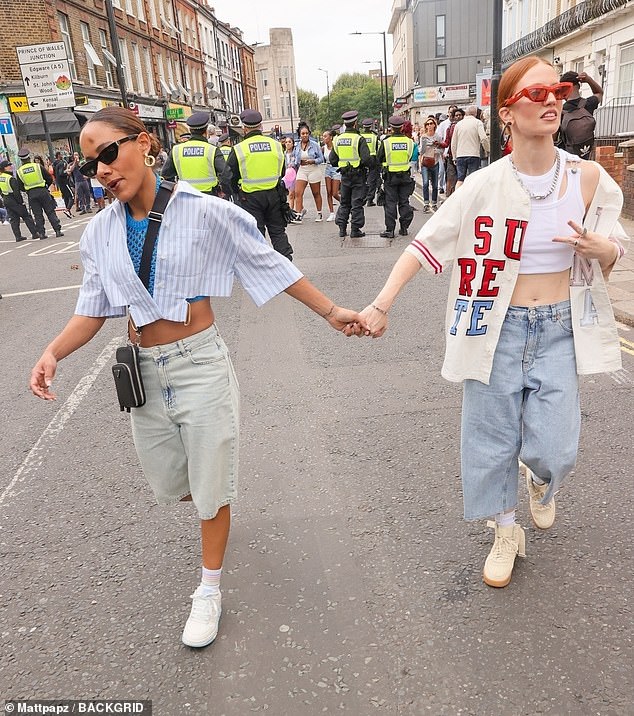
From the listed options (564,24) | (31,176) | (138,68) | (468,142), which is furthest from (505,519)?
(138,68)

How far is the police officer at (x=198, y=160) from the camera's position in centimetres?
876

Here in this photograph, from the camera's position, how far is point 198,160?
8875mm

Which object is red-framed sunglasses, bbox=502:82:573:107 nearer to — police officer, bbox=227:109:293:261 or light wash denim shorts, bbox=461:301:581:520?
light wash denim shorts, bbox=461:301:581:520

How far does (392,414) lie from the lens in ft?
14.5

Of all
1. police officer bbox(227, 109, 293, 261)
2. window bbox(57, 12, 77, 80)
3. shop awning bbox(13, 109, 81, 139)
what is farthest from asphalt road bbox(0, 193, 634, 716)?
window bbox(57, 12, 77, 80)

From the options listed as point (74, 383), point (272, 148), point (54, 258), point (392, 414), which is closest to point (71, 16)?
point (54, 258)

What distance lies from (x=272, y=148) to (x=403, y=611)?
7.05 metres

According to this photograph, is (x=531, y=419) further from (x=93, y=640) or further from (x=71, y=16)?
(x=71, y=16)

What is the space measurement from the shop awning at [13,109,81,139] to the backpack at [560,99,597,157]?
2212cm

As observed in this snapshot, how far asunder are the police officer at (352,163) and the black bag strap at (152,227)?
30.8 feet

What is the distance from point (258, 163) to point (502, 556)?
679 cm

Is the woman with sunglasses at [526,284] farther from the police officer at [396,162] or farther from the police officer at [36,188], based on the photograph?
the police officer at [36,188]

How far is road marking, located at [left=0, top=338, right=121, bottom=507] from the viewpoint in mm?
3912

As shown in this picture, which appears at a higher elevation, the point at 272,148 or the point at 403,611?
the point at 272,148
